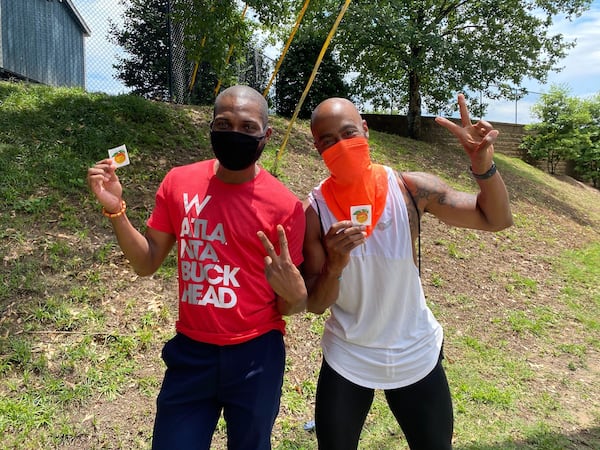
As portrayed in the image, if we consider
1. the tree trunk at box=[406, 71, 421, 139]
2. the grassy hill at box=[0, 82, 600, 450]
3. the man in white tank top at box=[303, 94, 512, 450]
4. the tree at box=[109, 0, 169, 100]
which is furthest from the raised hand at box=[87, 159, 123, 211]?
the tree trunk at box=[406, 71, 421, 139]

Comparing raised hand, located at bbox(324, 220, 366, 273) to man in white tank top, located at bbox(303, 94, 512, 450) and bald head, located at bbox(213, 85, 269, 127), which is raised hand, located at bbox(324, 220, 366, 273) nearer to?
man in white tank top, located at bbox(303, 94, 512, 450)

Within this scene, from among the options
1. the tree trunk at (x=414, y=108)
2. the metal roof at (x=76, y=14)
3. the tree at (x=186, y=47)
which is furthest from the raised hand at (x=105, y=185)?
the metal roof at (x=76, y=14)

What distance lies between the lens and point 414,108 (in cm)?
1339

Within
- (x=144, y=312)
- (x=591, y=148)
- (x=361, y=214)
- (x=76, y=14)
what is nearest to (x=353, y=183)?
(x=361, y=214)

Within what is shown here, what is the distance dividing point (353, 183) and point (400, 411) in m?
1.02

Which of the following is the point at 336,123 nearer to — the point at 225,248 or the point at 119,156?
the point at 225,248

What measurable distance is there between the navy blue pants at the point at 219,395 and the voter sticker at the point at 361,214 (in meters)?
0.66

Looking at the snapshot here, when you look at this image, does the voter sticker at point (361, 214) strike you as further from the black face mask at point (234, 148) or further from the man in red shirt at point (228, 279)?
the black face mask at point (234, 148)

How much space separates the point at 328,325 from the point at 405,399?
1.49ft

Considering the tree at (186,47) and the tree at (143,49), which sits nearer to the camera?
the tree at (186,47)

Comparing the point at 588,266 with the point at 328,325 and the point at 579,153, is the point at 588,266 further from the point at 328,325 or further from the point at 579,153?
the point at 579,153

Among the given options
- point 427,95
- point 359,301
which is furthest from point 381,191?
point 427,95

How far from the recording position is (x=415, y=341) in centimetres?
196

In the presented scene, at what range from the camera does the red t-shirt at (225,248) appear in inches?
69.7
